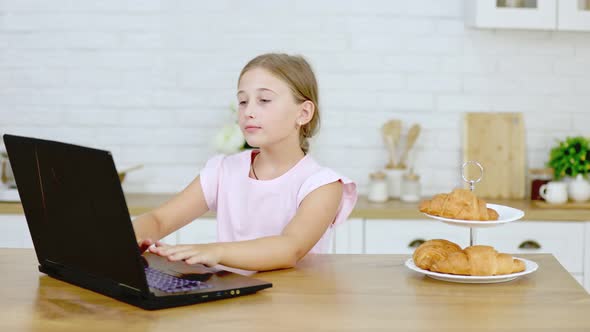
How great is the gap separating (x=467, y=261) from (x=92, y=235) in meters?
0.76

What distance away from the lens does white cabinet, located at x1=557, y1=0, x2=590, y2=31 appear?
12.2 ft

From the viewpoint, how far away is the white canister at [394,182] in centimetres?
394

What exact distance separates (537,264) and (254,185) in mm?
799

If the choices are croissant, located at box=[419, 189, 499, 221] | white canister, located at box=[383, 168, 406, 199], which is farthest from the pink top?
white canister, located at box=[383, 168, 406, 199]

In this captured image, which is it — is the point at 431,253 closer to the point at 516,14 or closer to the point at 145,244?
the point at 145,244

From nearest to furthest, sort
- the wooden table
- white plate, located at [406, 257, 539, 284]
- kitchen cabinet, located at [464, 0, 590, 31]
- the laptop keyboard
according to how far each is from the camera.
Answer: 1. the wooden table
2. the laptop keyboard
3. white plate, located at [406, 257, 539, 284]
4. kitchen cabinet, located at [464, 0, 590, 31]

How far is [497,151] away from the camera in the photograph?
13.1 ft

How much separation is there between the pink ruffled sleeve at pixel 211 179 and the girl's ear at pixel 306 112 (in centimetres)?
29

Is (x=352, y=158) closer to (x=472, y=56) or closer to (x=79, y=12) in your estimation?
(x=472, y=56)

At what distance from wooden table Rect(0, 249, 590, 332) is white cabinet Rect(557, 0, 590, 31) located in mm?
2048

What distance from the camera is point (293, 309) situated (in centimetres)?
162

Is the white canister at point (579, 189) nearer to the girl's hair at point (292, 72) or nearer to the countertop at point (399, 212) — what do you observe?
the countertop at point (399, 212)

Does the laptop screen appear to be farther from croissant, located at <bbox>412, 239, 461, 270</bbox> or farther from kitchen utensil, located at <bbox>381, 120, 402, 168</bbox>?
kitchen utensil, located at <bbox>381, 120, 402, 168</bbox>

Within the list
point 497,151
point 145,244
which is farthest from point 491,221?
point 497,151
